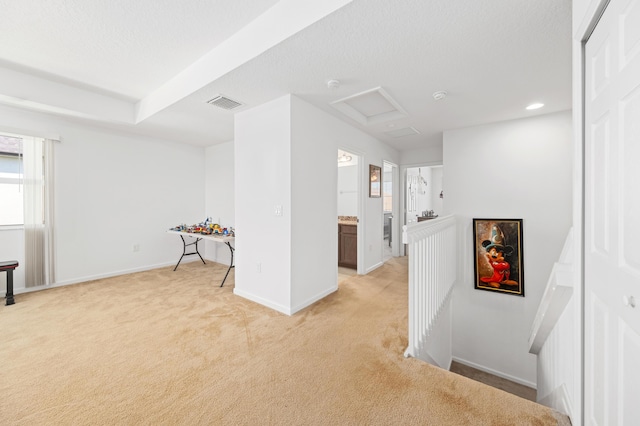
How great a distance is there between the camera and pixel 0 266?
287cm

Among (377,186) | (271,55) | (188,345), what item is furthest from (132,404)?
(377,186)

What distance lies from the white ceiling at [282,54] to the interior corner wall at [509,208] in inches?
15.1

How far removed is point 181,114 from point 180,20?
146 centimetres

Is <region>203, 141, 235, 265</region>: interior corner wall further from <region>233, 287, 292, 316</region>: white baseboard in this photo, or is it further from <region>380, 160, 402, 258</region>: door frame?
<region>380, 160, 402, 258</region>: door frame

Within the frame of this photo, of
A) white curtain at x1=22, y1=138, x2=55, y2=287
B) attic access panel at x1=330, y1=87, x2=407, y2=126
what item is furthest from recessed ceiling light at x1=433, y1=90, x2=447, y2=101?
white curtain at x1=22, y1=138, x2=55, y2=287

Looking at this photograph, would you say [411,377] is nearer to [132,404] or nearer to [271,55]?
[132,404]

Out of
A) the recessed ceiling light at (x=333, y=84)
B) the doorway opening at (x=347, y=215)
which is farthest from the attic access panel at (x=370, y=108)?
the doorway opening at (x=347, y=215)

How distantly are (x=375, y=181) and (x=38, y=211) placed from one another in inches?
188

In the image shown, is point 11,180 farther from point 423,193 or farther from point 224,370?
point 423,193

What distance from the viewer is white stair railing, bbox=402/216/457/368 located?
1867mm

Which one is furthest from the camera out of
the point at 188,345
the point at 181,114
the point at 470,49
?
the point at 181,114

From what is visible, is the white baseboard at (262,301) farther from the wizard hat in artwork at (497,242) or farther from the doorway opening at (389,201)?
the doorway opening at (389,201)

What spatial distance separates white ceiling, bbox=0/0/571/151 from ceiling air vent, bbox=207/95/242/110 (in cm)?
9

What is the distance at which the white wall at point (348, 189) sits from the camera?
5848 mm
